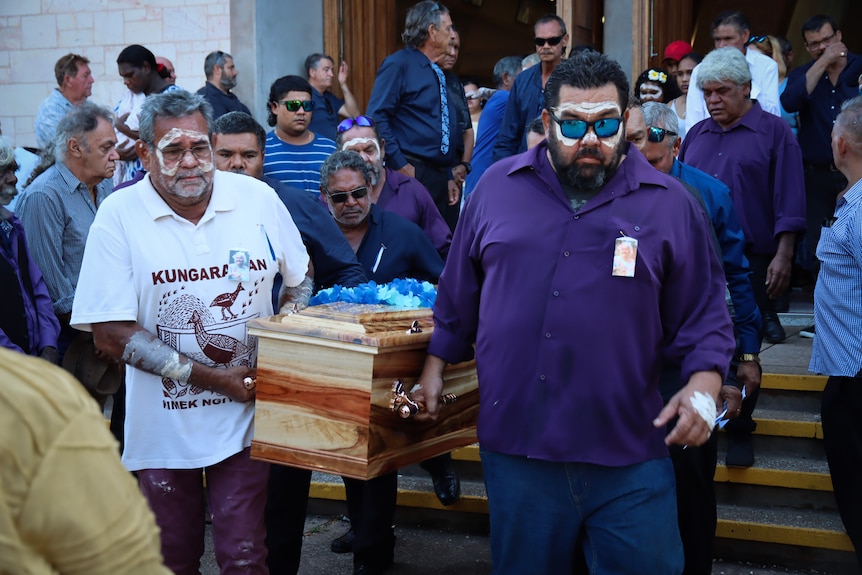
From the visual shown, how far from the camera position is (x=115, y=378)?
18.2 feet

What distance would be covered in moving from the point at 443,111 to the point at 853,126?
3.45 meters

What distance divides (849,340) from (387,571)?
2.47m

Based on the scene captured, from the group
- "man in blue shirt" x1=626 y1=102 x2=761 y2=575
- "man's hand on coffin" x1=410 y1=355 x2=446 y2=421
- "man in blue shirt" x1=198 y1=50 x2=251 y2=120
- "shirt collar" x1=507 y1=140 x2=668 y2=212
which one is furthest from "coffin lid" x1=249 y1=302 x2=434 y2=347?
"man in blue shirt" x1=198 y1=50 x2=251 y2=120

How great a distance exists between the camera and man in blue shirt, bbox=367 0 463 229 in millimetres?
7270

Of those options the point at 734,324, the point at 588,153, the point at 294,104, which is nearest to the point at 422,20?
the point at 294,104

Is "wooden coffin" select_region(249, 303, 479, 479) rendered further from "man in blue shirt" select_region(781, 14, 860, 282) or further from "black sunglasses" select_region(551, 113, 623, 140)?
"man in blue shirt" select_region(781, 14, 860, 282)

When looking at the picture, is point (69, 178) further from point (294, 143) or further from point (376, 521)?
point (376, 521)

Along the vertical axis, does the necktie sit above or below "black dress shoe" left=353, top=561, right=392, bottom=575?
above

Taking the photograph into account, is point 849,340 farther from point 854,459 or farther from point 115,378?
point 115,378

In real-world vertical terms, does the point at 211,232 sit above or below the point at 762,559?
above

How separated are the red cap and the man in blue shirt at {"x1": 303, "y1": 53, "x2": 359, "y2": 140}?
2838mm

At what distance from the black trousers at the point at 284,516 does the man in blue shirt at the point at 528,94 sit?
3.33 m

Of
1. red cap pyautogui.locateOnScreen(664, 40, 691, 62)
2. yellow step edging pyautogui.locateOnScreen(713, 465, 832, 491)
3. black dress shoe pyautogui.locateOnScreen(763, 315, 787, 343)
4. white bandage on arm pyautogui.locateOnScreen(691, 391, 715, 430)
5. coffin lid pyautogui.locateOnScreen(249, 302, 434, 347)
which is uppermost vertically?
red cap pyautogui.locateOnScreen(664, 40, 691, 62)

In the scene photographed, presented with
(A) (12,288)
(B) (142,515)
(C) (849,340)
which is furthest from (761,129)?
(B) (142,515)
